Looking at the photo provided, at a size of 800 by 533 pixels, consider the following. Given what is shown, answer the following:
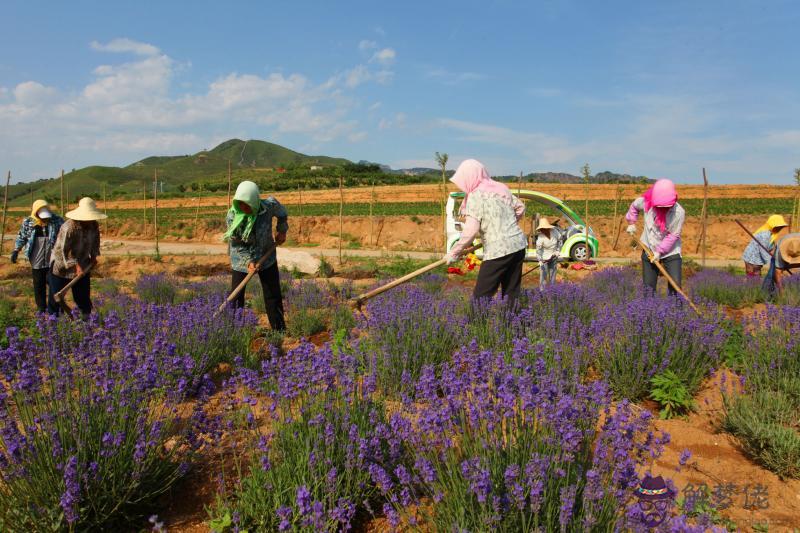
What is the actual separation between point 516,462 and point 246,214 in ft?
11.6

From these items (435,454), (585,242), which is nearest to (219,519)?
(435,454)

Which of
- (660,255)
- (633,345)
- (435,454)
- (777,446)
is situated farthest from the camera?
(660,255)

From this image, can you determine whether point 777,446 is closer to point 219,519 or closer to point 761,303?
point 219,519

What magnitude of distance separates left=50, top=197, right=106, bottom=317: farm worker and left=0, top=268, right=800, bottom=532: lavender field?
1983 millimetres

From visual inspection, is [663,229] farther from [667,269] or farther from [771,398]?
[771,398]

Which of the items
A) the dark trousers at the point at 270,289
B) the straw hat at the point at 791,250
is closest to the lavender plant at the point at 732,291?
the straw hat at the point at 791,250

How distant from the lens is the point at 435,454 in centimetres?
184

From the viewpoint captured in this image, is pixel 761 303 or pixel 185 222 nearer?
pixel 761 303

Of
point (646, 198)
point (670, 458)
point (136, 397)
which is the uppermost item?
point (646, 198)

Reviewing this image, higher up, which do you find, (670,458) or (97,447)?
(97,447)

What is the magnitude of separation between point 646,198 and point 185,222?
28.6m

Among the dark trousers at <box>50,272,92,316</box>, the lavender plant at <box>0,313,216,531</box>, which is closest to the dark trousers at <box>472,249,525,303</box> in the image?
the lavender plant at <box>0,313,216,531</box>

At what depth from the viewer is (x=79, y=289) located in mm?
5230

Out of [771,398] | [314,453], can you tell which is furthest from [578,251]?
[314,453]
